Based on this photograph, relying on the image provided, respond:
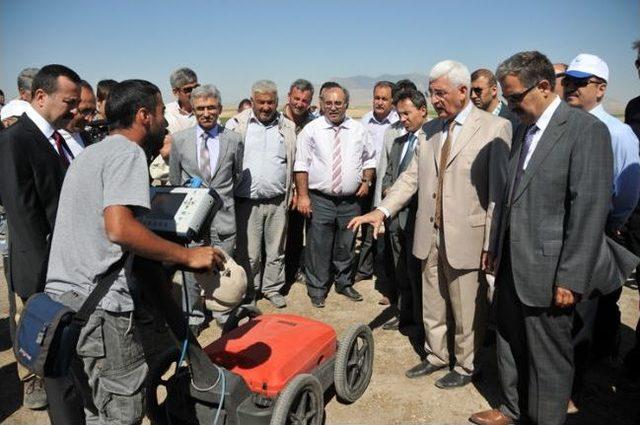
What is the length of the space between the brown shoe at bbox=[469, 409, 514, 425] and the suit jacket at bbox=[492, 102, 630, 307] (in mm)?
1004

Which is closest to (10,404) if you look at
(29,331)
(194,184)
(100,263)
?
(29,331)

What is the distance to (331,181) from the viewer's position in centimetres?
562

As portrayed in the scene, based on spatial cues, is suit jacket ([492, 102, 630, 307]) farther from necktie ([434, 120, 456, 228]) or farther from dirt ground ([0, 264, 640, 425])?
dirt ground ([0, 264, 640, 425])

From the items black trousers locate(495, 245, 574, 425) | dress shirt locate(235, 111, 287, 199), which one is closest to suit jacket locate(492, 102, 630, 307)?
black trousers locate(495, 245, 574, 425)

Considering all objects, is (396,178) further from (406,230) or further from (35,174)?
(35,174)

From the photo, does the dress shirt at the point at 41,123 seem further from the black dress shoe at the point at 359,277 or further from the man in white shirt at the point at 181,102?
the black dress shoe at the point at 359,277

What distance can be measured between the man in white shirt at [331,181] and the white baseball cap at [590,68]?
2.52 meters

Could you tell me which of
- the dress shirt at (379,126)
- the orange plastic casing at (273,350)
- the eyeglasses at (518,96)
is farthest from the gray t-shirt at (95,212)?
the dress shirt at (379,126)

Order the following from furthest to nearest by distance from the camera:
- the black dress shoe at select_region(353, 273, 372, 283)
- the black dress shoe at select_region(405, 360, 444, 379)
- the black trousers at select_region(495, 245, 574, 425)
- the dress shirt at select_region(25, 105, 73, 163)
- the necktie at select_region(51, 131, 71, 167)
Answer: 1. the black dress shoe at select_region(353, 273, 372, 283)
2. the black dress shoe at select_region(405, 360, 444, 379)
3. the necktie at select_region(51, 131, 71, 167)
4. the dress shirt at select_region(25, 105, 73, 163)
5. the black trousers at select_region(495, 245, 574, 425)

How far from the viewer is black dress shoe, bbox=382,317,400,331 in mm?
5219

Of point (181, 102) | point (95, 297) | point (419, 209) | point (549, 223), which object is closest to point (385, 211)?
point (419, 209)

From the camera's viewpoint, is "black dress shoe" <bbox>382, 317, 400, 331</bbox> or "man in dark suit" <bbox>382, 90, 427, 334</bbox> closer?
"man in dark suit" <bbox>382, 90, 427, 334</bbox>

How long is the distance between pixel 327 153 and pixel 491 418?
3.22 meters

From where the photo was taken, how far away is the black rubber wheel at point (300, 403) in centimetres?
284
